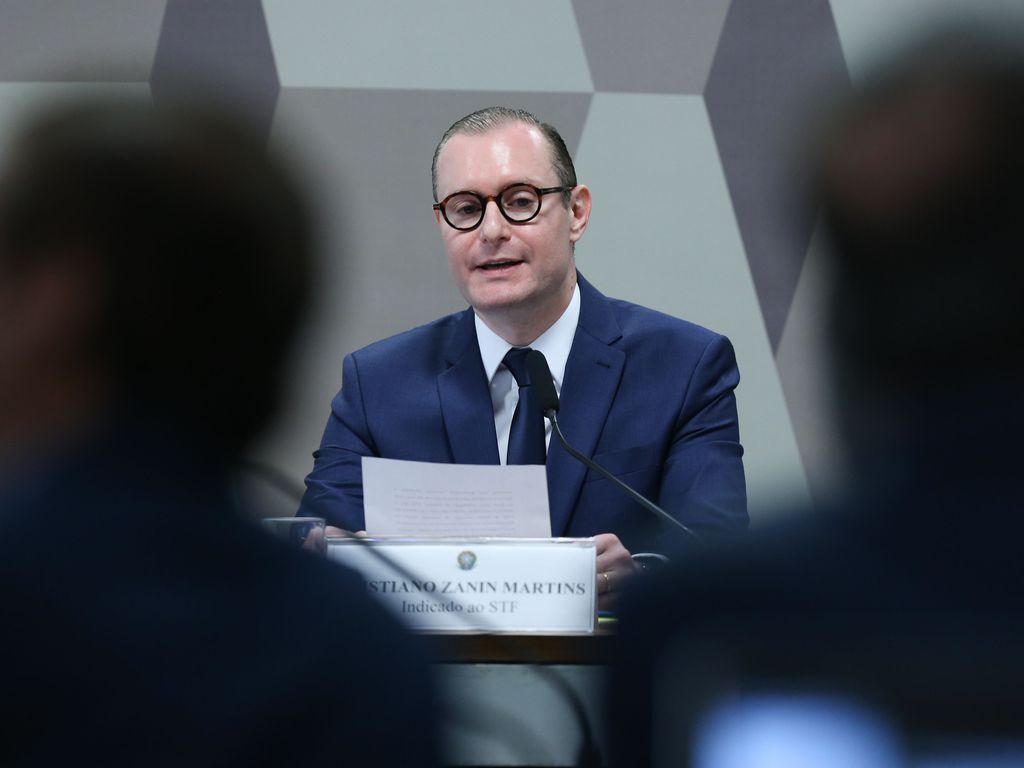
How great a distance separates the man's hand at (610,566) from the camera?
1.78m

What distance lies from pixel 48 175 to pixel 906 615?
1.65 ft

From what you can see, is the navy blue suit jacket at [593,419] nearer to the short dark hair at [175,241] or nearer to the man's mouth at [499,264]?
the man's mouth at [499,264]

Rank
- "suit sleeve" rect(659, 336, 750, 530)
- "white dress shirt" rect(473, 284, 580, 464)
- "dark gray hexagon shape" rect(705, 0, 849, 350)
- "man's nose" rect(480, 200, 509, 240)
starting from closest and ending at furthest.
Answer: "suit sleeve" rect(659, 336, 750, 530), "white dress shirt" rect(473, 284, 580, 464), "man's nose" rect(480, 200, 509, 240), "dark gray hexagon shape" rect(705, 0, 849, 350)

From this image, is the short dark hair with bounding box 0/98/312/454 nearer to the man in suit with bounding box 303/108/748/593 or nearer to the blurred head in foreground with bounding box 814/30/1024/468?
the blurred head in foreground with bounding box 814/30/1024/468

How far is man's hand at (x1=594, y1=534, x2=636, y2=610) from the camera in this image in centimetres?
178

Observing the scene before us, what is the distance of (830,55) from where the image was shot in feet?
11.3

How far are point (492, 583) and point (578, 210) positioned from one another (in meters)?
1.40

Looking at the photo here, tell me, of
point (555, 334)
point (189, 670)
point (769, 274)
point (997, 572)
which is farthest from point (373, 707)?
point (769, 274)

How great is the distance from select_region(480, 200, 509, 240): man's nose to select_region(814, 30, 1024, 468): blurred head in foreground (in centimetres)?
204

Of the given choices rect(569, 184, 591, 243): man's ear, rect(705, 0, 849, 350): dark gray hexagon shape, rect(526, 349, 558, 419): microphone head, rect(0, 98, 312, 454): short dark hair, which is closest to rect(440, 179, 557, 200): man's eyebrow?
rect(569, 184, 591, 243): man's ear

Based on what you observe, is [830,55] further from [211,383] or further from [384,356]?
[211,383]

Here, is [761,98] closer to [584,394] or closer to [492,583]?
[584,394]

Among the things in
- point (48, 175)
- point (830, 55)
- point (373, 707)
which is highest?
point (830, 55)

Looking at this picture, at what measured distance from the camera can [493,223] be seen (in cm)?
266
